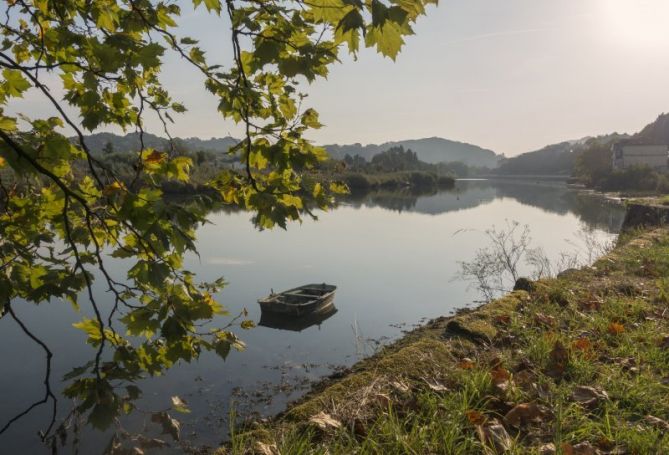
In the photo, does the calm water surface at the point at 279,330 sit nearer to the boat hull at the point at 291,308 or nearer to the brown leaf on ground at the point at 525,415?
the boat hull at the point at 291,308

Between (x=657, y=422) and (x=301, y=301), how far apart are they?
12.0 m

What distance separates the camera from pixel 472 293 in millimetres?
16922

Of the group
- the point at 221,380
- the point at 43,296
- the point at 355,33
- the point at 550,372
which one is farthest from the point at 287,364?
the point at 355,33

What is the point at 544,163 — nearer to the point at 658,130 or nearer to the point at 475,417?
the point at 658,130

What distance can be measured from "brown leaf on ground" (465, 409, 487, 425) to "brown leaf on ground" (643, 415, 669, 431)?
3.45ft

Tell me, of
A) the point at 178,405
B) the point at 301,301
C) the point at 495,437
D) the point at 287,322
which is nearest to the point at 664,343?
the point at 495,437

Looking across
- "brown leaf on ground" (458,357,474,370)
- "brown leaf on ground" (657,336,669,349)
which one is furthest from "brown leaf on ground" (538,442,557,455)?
"brown leaf on ground" (657,336,669,349)

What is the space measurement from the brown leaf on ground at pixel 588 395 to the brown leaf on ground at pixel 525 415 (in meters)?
0.35

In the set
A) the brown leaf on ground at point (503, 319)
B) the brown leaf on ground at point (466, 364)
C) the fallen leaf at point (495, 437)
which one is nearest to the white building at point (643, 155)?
the brown leaf on ground at point (503, 319)

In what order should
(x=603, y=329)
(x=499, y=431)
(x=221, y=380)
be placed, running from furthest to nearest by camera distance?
(x=221, y=380) < (x=603, y=329) < (x=499, y=431)

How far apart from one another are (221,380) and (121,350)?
8345 mm

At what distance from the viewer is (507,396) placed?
3.27 m

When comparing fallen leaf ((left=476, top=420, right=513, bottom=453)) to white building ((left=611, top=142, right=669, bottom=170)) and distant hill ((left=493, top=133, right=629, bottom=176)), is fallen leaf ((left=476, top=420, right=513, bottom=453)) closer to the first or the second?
white building ((left=611, top=142, right=669, bottom=170))

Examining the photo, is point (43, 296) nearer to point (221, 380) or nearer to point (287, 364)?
point (221, 380)
